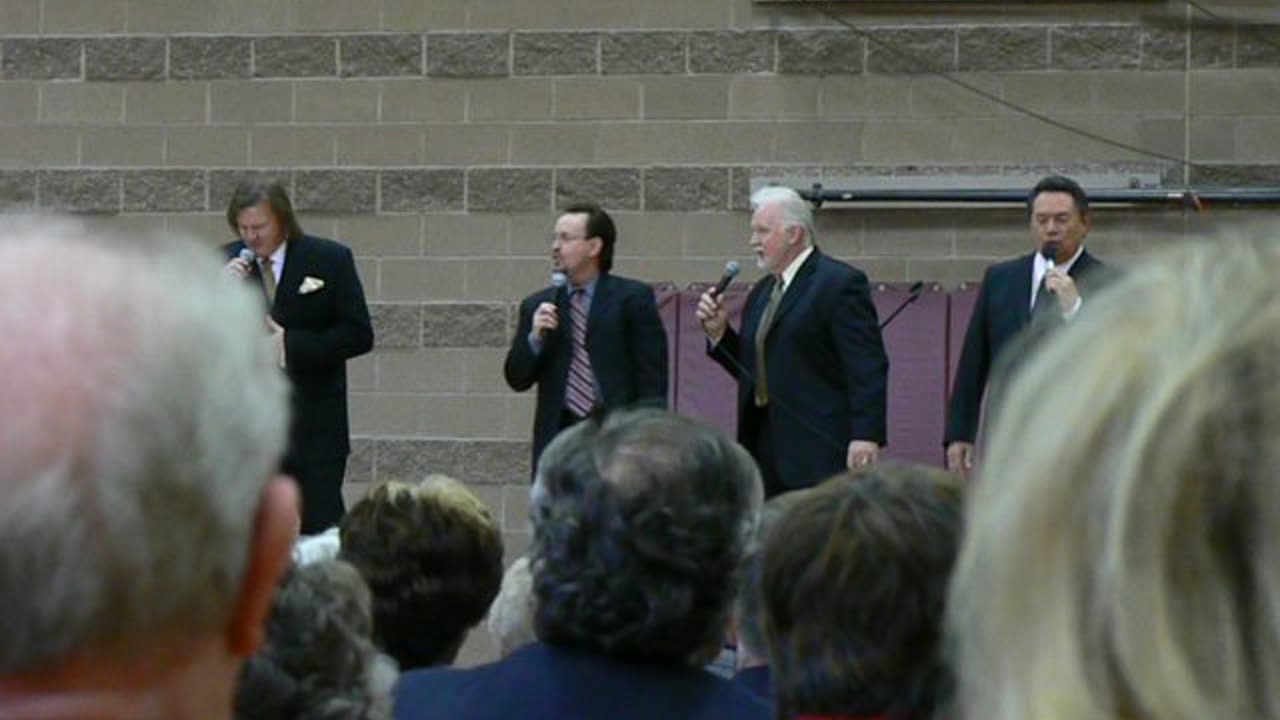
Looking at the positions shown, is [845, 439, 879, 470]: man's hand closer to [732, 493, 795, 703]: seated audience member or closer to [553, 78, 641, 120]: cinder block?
[553, 78, 641, 120]: cinder block

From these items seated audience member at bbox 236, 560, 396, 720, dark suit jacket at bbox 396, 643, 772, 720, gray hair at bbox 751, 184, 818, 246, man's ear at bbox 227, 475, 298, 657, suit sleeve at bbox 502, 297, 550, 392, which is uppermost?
gray hair at bbox 751, 184, 818, 246

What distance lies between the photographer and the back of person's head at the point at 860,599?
2.74 m

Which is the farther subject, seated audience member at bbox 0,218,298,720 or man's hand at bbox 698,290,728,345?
man's hand at bbox 698,290,728,345

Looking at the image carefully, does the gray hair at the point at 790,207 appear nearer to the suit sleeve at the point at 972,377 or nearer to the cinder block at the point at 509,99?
the suit sleeve at the point at 972,377

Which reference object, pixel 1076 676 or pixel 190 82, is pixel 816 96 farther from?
pixel 1076 676

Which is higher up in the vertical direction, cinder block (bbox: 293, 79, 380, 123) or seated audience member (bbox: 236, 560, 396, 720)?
cinder block (bbox: 293, 79, 380, 123)

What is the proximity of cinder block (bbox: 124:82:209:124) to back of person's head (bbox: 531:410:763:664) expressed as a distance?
8511 millimetres

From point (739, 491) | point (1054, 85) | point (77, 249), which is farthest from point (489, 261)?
point (77, 249)

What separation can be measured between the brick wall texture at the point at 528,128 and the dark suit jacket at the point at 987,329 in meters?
1.51

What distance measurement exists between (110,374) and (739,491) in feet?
6.73

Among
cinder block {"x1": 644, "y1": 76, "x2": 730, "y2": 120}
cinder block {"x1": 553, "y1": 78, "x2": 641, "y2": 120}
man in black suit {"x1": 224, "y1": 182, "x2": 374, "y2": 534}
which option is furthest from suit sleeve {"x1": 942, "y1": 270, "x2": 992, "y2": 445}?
cinder block {"x1": 553, "y1": 78, "x2": 641, "y2": 120}

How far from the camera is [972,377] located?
9.36 metres

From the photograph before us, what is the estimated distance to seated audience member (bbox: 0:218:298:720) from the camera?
1.38m

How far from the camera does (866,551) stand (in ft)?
9.32
